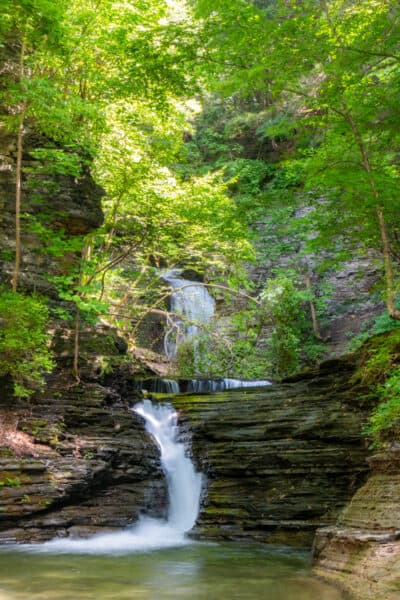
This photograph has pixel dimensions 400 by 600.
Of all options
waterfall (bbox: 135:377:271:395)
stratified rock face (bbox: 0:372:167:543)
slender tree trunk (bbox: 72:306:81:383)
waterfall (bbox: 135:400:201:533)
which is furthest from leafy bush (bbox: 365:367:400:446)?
slender tree trunk (bbox: 72:306:81:383)

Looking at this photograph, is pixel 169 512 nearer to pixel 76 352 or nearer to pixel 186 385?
pixel 76 352

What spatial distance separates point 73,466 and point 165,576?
10.2 feet

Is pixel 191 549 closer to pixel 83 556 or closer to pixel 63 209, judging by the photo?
pixel 83 556

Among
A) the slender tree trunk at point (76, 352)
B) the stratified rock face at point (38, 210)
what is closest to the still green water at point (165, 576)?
the slender tree trunk at point (76, 352)

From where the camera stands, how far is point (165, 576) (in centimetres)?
582

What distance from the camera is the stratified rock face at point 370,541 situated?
491 centimetres

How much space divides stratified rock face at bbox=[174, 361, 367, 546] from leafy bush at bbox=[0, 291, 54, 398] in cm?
325

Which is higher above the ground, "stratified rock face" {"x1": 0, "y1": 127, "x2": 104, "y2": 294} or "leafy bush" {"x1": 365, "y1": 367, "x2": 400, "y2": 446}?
"stratified rock face" {"x1": 0, "y1": 127, "x2": 104, "y2": 294}

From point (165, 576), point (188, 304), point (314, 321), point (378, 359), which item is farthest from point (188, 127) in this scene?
point (165, 576)

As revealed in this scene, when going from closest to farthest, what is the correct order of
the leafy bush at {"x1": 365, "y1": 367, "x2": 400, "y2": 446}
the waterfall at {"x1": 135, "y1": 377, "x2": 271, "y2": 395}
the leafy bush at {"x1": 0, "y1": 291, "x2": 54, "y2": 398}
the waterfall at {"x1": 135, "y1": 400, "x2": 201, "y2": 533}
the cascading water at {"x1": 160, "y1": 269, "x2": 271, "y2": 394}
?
the leafy bush at {"x1": 365, "y1": 367, "x2": 400, "y2": 446}
the leafy bush at {"x1": 0, "y1": 291, "x2": 54, "y2": 398}
the waterfall at {"x1": 135, "y1": 400, "x2": 201, "y2": 533}
the waterfall at {"x1": 135, "y1": 377, "x2": 271, "y2": 395}
the cascading water at {"x1": 160, "y1": 269, "x2": 271, "y2": 394}

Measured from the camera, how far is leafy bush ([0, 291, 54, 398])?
334 inches

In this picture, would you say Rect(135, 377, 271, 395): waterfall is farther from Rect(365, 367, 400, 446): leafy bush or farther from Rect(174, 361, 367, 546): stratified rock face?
Rect(365, 367, 400, 446): leafy bush

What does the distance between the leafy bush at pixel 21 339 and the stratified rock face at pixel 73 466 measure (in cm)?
74

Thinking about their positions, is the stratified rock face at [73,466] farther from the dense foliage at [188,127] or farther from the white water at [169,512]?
the dense foliage at [188,127]
